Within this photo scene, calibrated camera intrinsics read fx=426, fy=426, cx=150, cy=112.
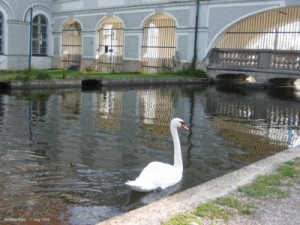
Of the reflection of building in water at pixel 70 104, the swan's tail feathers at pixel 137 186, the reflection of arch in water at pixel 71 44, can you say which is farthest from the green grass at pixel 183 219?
the reflection of arch in water at pixel 71 44

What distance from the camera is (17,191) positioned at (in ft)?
16.9

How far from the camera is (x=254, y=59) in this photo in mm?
22016

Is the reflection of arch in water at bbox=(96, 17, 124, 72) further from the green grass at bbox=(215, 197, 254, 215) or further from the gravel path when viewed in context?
the green grass at bbox=(215, 197, 254, 215)

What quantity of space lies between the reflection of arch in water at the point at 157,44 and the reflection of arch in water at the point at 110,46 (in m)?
2.38

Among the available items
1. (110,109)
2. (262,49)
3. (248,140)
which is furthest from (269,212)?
(262,49)

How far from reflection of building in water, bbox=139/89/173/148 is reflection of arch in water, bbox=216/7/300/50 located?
843 cm

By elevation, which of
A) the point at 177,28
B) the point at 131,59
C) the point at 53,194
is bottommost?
the point at 53,194

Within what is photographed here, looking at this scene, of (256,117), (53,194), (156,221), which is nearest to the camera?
(156,221)

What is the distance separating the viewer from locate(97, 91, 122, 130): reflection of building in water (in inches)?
396

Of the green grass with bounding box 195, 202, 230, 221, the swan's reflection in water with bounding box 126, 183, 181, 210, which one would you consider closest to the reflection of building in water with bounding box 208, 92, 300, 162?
the swan's reflection in water with bounding box 126, 183, 181, 210

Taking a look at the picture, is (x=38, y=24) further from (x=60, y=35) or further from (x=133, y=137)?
(x=133, y=137)

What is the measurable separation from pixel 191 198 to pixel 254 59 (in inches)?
737

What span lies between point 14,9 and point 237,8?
16816mm

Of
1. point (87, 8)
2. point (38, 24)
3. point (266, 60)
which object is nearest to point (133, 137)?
point (266, 60)
